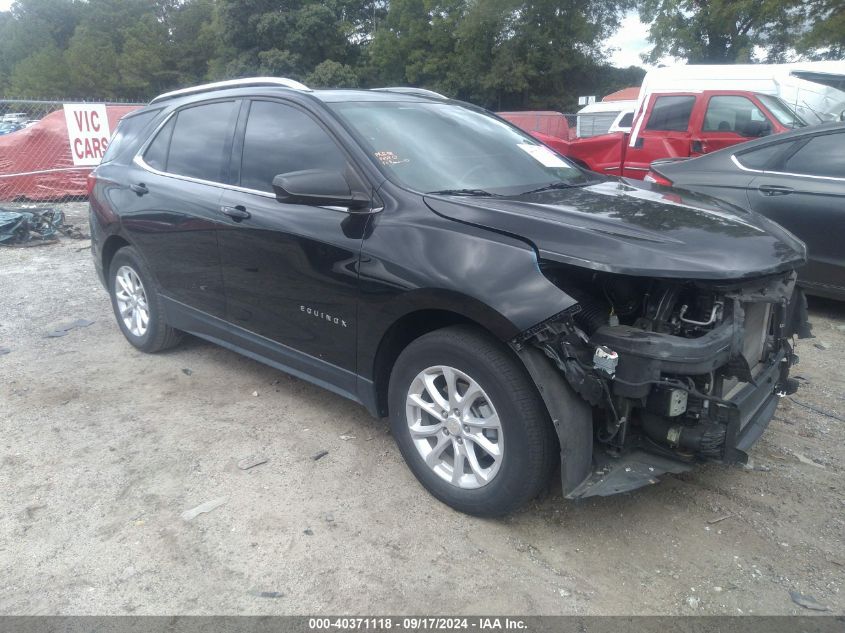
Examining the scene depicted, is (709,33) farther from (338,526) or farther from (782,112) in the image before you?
(338,526)

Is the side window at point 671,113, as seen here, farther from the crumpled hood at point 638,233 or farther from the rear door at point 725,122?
the crumpled hood at point 638,233

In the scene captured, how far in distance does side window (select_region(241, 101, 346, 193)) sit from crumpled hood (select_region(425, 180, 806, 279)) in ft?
2.43

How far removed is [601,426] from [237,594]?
1.55m

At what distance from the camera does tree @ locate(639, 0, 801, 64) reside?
94.8 feet

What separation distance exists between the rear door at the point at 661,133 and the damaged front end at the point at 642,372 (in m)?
6.30

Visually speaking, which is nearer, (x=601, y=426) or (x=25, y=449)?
(x=601, y=426)

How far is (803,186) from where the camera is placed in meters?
5.33

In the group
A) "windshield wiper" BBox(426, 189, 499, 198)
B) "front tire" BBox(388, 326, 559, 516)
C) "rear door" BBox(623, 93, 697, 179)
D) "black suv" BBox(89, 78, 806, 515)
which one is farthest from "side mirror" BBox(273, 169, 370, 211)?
"rear door" BBox(623, 93, 697, 179)

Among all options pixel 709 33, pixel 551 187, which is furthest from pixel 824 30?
pixel 551 187

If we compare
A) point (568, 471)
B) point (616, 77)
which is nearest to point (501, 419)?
point (568, 471)

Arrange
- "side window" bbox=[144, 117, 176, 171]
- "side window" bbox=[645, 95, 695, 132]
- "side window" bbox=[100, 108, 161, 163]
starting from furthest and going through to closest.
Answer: "side window" bbox=[645, 95, 695, 132]
"side window" bbox=[100, 108, 161, 163]
"side window" bbox=[144, 117, 176, 171]

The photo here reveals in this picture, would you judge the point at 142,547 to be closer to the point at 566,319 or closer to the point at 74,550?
the point at 74,550

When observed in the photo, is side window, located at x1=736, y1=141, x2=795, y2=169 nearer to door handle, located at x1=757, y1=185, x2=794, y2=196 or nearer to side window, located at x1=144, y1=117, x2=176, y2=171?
door handle, located at x1=757, y1=185, x2=794, y2=196

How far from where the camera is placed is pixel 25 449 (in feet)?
12.2
